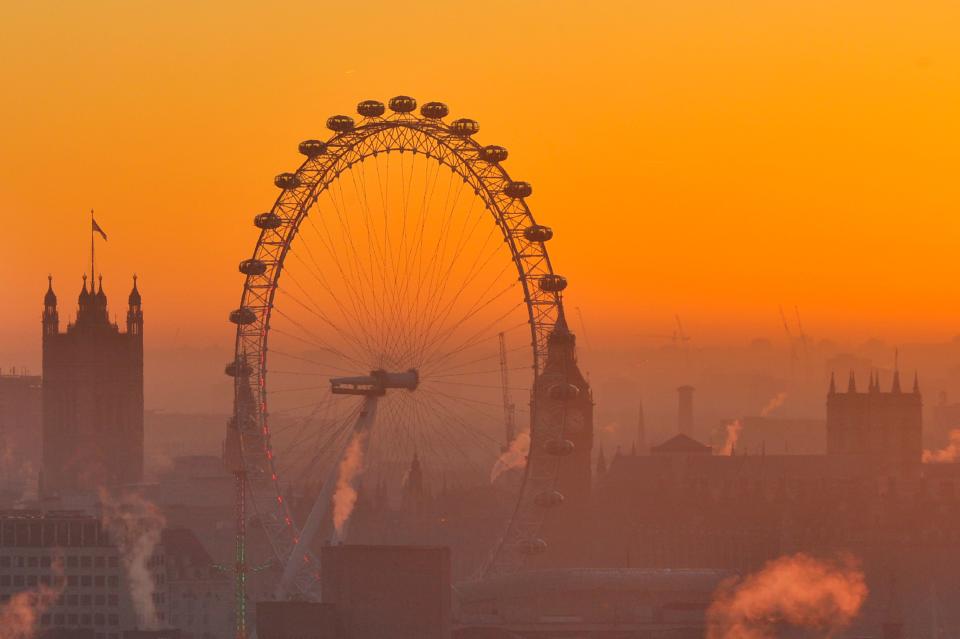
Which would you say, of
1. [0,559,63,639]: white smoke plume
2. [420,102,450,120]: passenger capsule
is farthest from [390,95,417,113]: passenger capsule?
[0,559,63,639]: white smoke plume

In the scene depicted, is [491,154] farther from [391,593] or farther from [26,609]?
[26,609]

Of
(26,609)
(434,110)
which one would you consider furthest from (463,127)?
(26,609)

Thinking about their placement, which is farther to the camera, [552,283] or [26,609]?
[26,609]

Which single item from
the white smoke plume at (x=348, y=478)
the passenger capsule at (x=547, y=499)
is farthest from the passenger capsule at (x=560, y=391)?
the white smoke plume at (x=348, y=478)

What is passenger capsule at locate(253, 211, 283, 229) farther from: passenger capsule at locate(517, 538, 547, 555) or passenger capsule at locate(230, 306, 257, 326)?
passenger capsule at locate(517, 538, 547, 555)

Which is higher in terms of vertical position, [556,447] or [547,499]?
[556,447]

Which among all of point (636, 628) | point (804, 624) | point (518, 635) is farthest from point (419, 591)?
point (804, 624)

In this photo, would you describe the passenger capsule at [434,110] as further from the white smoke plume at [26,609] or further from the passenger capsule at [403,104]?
the white smoke plume at [26,609]
